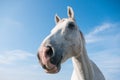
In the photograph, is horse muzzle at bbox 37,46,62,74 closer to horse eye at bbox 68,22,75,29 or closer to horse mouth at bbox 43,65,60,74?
horse mouth at bbox 43,65,60,74

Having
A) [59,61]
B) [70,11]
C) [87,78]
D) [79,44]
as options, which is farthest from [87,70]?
[70,11]

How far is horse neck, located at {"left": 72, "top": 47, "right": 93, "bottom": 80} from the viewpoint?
693 cm

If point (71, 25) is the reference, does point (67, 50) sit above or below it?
below

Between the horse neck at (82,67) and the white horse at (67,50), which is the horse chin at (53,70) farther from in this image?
the horse neck at (82,67)

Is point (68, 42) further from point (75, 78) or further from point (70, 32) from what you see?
point (75, 78)

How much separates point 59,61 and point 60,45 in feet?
1.37

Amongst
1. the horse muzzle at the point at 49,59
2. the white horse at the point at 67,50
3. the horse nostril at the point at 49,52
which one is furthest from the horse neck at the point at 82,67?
the horse nostril at the point at 49,52

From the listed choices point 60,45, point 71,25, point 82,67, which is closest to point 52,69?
point 60,45

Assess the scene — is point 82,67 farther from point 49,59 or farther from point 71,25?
point 49,59

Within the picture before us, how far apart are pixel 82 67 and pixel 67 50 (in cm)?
87

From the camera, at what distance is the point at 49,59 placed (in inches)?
219

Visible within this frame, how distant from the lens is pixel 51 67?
566cm

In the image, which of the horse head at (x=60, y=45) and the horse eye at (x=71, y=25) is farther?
the horse eye at (x=71, y=25)

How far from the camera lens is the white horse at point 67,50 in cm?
562
